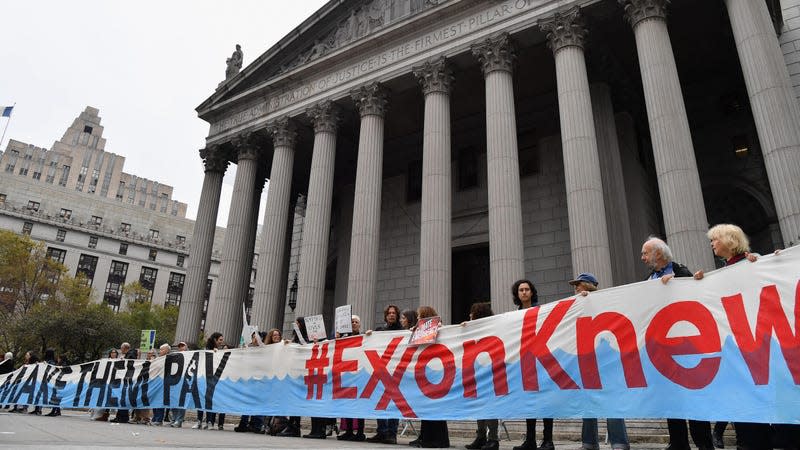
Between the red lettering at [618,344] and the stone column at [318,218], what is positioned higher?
the stone column at [318,218]

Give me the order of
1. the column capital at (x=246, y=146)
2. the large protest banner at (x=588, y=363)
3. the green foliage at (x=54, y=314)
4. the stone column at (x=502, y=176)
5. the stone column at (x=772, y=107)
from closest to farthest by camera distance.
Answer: the large protest banner at (x=588, y=363)
the stone column at (x=772, y=107)
the stone column at (x=502, y=176)
the column capital at (x=246, y=146)
the green foliage at (x=54, y=314)

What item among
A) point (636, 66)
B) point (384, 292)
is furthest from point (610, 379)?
point (384, 292)

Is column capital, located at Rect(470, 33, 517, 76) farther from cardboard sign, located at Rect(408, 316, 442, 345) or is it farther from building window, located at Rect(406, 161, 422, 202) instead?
cardboard sign, located at Rect(408, 316, 442, 345)

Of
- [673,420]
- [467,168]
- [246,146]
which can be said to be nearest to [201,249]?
[246,146]

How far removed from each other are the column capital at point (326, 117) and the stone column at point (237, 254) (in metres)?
4.69

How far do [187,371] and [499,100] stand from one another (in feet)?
44.6

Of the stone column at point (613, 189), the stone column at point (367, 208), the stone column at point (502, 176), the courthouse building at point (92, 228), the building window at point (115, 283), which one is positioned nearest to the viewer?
the stone column at point (502, 176)

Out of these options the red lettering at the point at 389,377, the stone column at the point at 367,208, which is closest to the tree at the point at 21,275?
the stone column at the point at 367,208

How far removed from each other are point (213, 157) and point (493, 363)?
77.7ft

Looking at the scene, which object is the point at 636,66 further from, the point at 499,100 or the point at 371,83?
the point at 371,83

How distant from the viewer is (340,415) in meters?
9.27

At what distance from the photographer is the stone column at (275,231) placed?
2192 cm

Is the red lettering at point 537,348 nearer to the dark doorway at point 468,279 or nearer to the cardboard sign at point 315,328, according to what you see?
the cardboard sign at point 315,328

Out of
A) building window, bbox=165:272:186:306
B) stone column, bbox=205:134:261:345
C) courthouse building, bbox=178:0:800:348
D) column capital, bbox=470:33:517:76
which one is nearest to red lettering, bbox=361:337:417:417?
courthouse building, bbox=178:0:800:348
